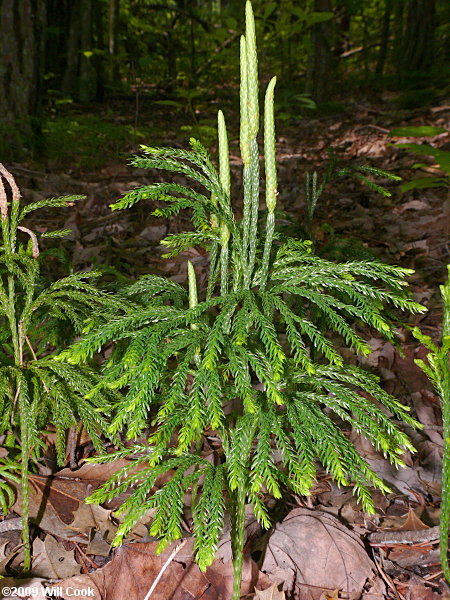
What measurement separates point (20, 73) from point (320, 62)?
5379mm

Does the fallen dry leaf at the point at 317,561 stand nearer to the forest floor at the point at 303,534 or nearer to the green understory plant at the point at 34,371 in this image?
the forest floor at the point at 303,534

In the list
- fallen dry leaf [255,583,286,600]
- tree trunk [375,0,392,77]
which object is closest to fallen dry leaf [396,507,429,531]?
fallen dry leaf [255,583,286,600]

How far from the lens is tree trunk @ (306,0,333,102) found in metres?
7.91

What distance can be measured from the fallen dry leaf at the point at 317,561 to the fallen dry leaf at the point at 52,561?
0.70 metres

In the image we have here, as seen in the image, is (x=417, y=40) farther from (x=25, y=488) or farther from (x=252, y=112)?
(x=25, y=488)

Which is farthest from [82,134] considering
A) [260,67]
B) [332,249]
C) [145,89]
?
[332,249]

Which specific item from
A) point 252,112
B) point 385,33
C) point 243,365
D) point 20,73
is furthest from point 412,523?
point 385,33

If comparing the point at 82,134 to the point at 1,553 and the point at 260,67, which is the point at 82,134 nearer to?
the point at 260,67

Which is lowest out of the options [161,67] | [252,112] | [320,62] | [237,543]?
[237,543]

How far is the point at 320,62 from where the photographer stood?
27.7 feet

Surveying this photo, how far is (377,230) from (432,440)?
7.81 feet

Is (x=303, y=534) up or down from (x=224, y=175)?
down

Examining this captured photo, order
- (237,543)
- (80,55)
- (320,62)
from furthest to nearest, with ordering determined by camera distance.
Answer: (80,55), (320,62), (237,543)

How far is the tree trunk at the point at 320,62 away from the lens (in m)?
7.91
